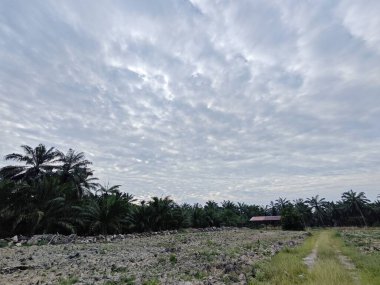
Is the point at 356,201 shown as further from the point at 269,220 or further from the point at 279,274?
the point at 279,274

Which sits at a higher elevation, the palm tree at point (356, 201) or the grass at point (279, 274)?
the palm tree at point (356, 201)

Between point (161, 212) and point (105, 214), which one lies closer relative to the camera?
point (105, 214)

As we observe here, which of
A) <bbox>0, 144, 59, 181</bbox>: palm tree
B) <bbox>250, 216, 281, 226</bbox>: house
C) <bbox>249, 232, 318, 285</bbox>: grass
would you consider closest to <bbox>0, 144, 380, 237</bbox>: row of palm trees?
<bbox>0, 144, 59, 181</bbox>: palm tree

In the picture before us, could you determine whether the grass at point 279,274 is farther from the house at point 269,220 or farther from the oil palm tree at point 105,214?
the house at point 269,220

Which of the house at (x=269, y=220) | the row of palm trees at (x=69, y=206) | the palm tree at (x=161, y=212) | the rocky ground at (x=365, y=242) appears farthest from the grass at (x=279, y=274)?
the house at (x=269, y=220)

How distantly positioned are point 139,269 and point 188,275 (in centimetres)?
239

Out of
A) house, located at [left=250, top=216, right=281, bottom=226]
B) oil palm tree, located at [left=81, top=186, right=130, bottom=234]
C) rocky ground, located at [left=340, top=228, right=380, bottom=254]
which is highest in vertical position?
house, located at [left=250, top=216, right=281, bottom=226]

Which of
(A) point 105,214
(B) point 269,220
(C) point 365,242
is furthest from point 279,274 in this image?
(B) point 269,220

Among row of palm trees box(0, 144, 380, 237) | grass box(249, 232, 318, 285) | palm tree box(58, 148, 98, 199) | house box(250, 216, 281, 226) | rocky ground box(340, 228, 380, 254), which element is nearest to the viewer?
grass box(249, 232, 318, 285)

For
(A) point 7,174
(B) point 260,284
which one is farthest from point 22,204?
(B) point 260,284

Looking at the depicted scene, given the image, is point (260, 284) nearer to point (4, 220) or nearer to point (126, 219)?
point (4, 220)

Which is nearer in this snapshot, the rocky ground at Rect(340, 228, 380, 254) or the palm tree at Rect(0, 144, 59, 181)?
the rocky ground at Rect(340, 228, 380, 254)

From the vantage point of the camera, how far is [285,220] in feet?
219

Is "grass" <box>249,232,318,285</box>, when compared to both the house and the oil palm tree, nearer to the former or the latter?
the oil palm tree
